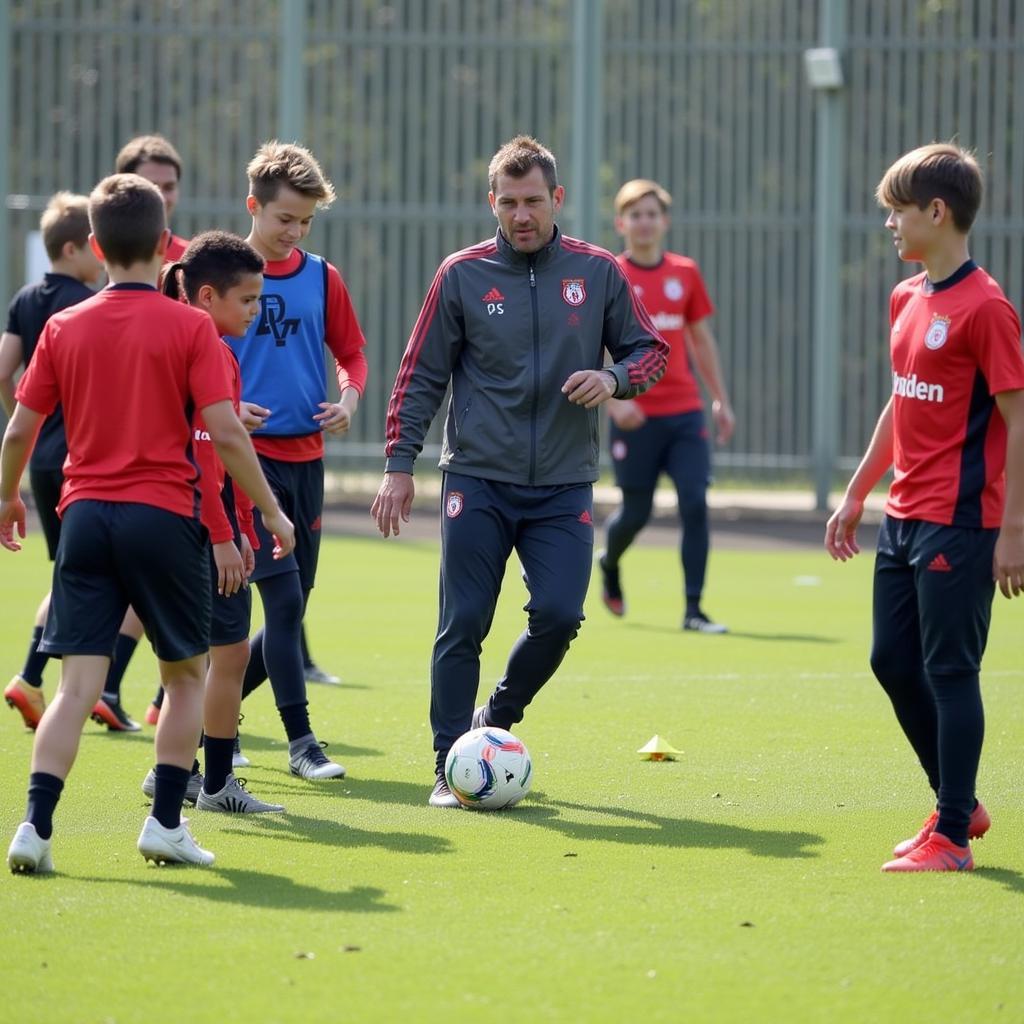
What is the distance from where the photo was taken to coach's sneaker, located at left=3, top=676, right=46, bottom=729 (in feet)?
25.7

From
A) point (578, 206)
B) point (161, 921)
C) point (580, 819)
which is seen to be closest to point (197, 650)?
point (161, 921)

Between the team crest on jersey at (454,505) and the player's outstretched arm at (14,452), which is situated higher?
the player's outstretched arm at (14,452)

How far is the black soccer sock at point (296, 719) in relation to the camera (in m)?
7.00

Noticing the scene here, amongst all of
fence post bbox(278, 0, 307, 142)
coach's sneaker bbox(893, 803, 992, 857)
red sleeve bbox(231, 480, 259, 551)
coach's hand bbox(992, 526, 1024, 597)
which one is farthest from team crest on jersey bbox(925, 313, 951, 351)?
fence post bbox(278, 0, 307, 142)

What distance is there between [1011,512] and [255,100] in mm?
17211

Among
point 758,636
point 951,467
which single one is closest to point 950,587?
point 951,467

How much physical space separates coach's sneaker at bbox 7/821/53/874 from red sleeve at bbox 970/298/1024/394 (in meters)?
2.99

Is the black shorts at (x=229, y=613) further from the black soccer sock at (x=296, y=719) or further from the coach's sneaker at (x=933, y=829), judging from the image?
the coach's sneaker at (x=933, y=829)

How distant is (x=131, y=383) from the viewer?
5.24 m

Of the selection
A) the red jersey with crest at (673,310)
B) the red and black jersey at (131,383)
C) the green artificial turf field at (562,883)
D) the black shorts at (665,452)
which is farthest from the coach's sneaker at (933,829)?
the red jersey with crest at (673,310)

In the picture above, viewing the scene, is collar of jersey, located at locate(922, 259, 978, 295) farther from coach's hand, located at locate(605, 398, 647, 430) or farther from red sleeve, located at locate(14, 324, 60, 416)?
coach's hand, located at locate(605, 398, 647, 430)

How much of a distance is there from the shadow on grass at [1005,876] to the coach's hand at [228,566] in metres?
2.39

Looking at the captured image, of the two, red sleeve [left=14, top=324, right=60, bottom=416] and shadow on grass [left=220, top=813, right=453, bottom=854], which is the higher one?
red sleeve [left=14, top=324, right=60, bottom=416]

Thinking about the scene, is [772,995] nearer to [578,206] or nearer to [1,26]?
[578,206]
